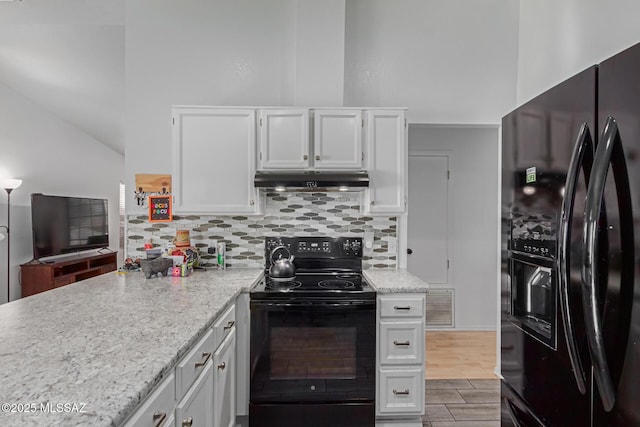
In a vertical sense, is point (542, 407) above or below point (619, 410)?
below

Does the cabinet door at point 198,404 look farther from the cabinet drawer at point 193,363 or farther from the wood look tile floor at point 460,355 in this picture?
the wood look tile floor at point 460,355

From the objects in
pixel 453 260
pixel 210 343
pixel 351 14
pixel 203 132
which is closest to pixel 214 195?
pixel 203 132

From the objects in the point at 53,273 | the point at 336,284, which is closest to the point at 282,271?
the point at 336,284

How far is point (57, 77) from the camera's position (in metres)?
4.35

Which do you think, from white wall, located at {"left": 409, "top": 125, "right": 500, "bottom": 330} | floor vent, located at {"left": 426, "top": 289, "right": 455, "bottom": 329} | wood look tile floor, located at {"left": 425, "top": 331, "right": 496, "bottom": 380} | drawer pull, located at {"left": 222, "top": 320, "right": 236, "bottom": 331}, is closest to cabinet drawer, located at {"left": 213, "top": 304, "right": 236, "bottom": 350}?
drawer pull, located at {"left": 222, "top": 320, "right": 236, "bottom": 331}

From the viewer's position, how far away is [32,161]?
503 cm

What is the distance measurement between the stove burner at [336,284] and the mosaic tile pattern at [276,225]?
441mm

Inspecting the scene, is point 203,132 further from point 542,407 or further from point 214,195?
point 542,407

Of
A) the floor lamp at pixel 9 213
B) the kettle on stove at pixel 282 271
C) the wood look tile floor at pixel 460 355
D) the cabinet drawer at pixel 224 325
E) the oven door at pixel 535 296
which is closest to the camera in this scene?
the oven door at pixel 535 296

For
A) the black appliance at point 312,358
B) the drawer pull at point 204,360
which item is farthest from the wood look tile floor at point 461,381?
the drawer pull at point 204,360

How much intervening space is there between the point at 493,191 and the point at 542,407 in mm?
3374

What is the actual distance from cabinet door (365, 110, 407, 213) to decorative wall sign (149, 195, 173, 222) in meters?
1.54

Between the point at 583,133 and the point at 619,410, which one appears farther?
the point at 583,133

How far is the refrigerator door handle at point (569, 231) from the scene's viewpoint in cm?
107
